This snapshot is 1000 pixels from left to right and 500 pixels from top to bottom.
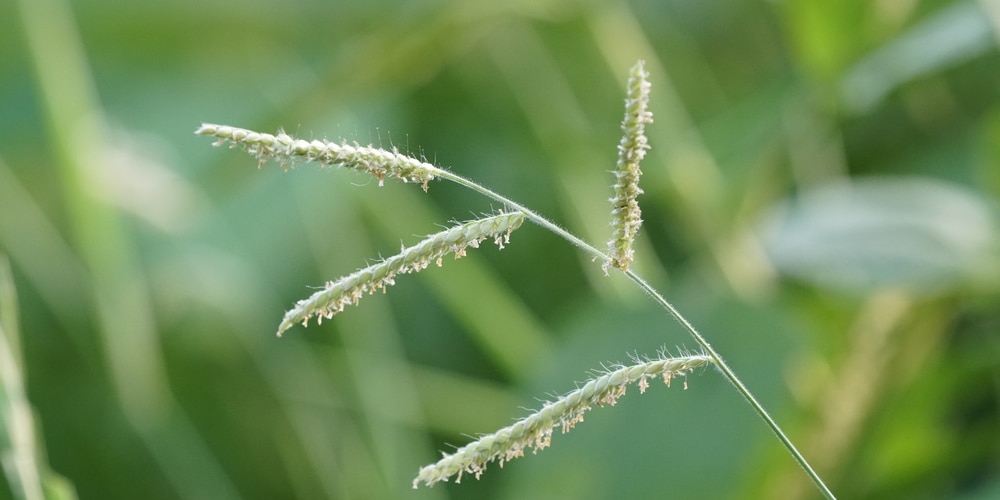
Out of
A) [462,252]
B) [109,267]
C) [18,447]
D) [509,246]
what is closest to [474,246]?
[462,252]

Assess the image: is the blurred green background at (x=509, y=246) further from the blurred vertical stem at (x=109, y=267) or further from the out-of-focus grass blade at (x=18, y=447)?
the out-of-focus grass blade at (x=18, y=447)

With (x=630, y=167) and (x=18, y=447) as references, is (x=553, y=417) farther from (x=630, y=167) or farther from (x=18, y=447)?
(x=18, y=447)

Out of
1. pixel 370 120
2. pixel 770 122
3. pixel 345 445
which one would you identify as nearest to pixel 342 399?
pixel 345 445

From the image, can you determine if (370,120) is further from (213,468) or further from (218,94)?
(213,468)

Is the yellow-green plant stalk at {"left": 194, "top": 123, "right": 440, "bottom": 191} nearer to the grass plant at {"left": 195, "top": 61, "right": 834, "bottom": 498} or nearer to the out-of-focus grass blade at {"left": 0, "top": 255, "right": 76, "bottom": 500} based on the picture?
the grass plant at {"left": 195, "top": 61, "right": 834, "bottom": 498}

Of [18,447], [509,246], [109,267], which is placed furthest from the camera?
[509,246]

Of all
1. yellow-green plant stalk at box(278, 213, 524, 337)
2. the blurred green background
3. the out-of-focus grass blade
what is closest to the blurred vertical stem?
the blurred green background

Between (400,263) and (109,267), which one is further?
(109,267)

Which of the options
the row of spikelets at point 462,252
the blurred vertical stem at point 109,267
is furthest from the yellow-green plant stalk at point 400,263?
the blurred vertical stem at point 109,267
